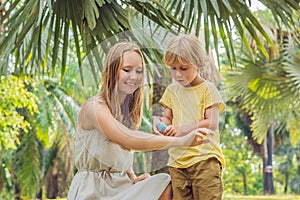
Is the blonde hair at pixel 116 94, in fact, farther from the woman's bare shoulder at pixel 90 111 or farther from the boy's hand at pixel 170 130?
the boy's hand at pixel 170 130

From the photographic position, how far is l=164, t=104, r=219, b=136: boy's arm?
259cm

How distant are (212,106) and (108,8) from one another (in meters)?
1.16

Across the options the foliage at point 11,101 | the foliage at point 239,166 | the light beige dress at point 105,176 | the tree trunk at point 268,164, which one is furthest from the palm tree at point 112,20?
the foliage at point 239,166

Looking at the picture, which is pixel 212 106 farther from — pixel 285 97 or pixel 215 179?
pixel 285 97

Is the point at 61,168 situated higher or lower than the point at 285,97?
lower

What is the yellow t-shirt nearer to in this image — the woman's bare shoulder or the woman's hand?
the woman's hand

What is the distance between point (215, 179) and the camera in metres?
2.71

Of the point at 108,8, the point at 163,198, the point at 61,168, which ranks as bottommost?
the point at 61,168

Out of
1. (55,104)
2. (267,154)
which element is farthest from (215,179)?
(267,154)

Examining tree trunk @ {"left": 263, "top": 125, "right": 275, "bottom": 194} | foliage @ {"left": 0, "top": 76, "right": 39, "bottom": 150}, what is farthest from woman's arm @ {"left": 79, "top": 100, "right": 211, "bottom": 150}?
tree trunk @ {"left": 263, "top": 125, "right": 275, "bottom": 194}

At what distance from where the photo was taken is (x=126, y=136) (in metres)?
2.54

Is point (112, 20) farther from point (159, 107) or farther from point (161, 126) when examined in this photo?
point (161, 126)

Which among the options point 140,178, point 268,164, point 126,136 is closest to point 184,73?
point 126,136

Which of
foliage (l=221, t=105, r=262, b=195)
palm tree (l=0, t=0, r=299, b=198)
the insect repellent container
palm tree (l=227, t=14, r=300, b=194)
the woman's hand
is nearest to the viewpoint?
the insect repellent container
